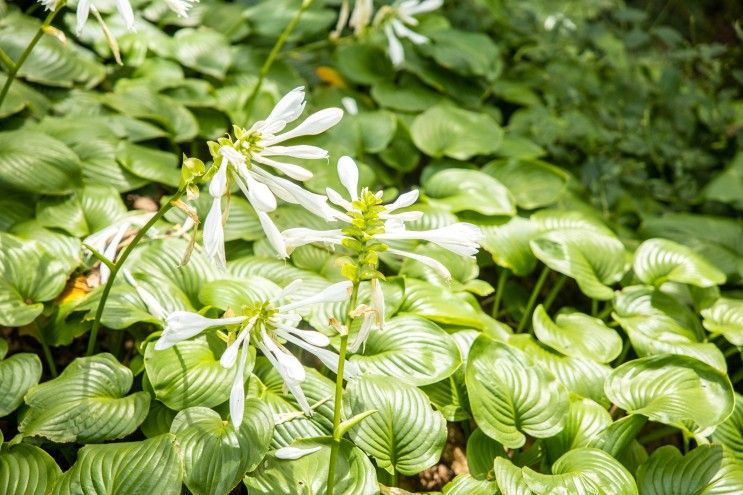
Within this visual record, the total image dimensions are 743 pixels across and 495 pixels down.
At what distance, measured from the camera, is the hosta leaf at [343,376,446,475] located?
6.26ft

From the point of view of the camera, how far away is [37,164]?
2.49 m

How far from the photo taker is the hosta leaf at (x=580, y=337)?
2.36m

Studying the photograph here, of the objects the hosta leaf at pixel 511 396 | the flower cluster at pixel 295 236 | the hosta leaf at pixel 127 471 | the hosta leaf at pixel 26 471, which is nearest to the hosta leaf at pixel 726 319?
the hosta leaf at pixel 511 396

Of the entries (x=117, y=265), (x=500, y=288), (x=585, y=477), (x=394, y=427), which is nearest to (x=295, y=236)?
(x=117, y=265)

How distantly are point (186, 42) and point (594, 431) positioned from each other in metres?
2.41

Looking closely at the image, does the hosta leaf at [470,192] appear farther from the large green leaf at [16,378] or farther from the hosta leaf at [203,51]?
the large green leaf at [16,378]

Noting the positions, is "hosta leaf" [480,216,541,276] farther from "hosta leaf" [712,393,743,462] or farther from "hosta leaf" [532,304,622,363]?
"hosta leaf" [712,393,743,462]

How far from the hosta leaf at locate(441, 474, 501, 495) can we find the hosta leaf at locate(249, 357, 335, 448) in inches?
13.1

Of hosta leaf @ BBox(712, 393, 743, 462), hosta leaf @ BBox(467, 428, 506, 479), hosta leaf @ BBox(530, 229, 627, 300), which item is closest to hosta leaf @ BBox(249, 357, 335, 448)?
hosta leaf @ BBox(467, 428, 506, 479)

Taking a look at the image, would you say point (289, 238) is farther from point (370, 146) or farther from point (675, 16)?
point (675, 16)

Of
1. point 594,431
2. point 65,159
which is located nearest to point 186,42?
point 65,159

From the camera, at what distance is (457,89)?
12.1 feet

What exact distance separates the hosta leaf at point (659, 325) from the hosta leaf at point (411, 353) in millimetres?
684

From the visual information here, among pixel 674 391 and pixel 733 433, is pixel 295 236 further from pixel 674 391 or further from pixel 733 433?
pixel 733 433
